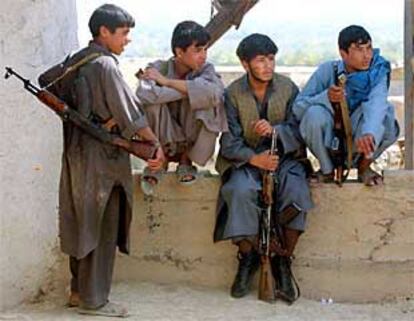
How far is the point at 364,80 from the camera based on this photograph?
5.11 meters

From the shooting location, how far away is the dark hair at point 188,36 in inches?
200

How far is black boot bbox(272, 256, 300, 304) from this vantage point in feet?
16.7

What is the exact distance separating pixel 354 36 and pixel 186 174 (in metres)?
1.09

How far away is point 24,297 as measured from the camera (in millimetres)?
5059

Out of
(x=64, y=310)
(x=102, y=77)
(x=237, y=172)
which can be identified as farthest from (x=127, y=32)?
(x=64, y=310)

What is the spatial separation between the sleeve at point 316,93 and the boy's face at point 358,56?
0.12 metres

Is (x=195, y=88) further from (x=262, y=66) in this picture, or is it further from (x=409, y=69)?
(x=409, y=69)

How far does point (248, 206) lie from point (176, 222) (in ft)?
1.73

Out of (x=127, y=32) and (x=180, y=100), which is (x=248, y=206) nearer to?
(x=180, y=100)

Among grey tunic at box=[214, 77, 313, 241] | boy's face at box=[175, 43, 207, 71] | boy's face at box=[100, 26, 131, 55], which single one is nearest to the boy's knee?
grey tunic at box=[214, 77, 313, 241]

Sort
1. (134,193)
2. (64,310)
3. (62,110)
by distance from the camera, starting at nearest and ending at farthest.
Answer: (62,110) < (64,310) < (134,193)

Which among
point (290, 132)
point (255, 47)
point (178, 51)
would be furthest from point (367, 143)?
point (178, 51)

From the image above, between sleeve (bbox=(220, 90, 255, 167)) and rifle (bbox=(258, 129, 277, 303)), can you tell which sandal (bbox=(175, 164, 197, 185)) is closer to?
sleeve (bbox=(220, 90, 255, 167))

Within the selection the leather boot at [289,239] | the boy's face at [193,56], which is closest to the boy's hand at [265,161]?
the leather boot at [289,239]
